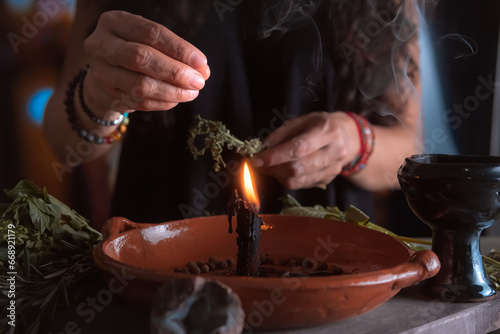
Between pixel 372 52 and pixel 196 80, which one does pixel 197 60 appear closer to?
pixel 196 80

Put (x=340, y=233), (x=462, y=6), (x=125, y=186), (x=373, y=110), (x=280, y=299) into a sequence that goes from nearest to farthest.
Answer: (x=280, y=299)
(x=340, y=233)
(x=125, y=186)
(x=373, y=110)
(x=462, y=6)

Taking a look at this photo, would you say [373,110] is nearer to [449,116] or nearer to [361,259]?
[449,116]

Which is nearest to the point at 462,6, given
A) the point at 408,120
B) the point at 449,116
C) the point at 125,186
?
the point at 449,116

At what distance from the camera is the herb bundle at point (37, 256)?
0.61 metres

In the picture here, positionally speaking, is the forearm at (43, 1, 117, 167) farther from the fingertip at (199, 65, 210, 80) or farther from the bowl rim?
the bowl rim

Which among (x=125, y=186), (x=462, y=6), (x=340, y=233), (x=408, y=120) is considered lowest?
(x=125, y=186)

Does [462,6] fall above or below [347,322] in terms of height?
above

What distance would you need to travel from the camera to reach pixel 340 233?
2.52 feet

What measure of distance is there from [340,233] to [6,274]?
508mm

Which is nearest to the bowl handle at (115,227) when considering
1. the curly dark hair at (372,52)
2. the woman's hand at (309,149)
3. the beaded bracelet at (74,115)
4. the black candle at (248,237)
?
the black candle at (248,237)

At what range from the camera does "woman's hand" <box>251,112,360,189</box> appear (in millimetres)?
1139

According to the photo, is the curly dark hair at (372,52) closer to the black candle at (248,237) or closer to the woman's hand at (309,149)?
the woman's hand at (309,149)

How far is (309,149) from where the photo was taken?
117cm

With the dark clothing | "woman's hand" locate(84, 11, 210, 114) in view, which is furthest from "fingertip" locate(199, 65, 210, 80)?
the dark clothing
